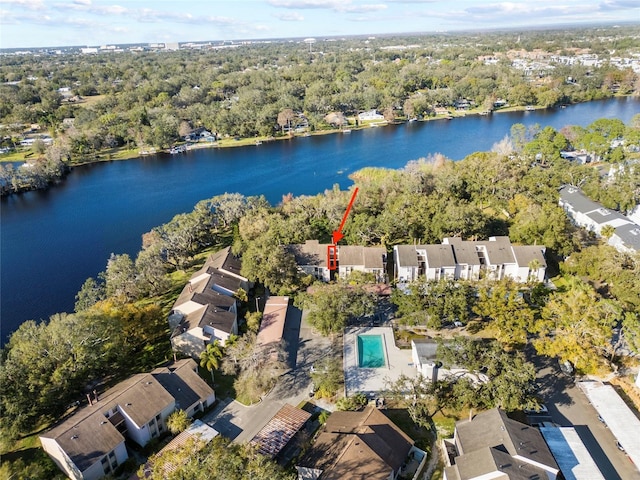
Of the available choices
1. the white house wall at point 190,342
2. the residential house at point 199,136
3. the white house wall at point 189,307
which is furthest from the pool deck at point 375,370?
the residential house at point 199,136

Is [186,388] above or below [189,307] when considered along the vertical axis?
below

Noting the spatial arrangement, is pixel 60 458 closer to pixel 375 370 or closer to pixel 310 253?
pixel 375 370

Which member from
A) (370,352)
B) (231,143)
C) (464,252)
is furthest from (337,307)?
(231,143)

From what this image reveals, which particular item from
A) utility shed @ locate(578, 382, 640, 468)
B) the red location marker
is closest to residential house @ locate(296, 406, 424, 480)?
utility shed @ locate(578, 382, 640, 468)

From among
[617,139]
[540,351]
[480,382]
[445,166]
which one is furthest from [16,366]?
[617,139]

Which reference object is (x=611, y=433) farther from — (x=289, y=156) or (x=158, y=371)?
(x=289, y=156)

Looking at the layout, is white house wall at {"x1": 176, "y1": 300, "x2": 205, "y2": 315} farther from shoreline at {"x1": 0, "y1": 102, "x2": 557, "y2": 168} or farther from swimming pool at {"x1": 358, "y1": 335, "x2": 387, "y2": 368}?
shoreline at {"x1": 0, "y1": 102, "x2": 557, "y2": 168}
